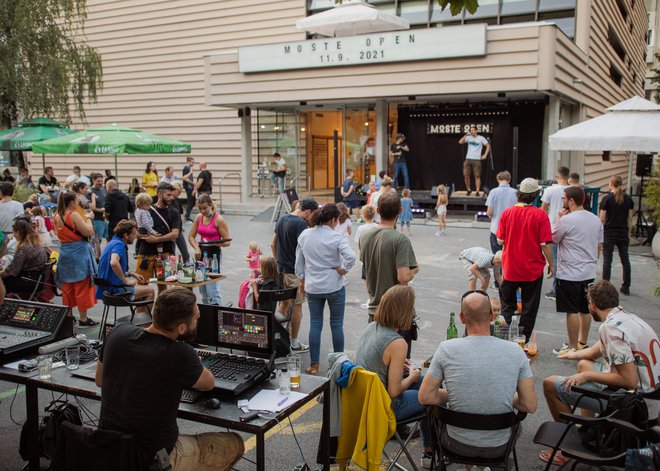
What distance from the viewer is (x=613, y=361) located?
427 cm

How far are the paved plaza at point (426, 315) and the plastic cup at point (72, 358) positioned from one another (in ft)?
3.19

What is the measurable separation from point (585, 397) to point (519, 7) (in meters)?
15.6

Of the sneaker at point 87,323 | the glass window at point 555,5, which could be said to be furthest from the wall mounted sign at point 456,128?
the sneaker at point 87,323

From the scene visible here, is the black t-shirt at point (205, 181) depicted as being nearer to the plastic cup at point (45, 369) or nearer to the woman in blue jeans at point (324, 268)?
the woman in blue jeans at point (324, 268)

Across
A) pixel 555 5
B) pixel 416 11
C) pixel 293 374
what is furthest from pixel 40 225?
pixel 555 5

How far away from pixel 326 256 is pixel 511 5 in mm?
14328

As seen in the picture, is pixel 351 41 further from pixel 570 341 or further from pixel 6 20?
pixel 570 341

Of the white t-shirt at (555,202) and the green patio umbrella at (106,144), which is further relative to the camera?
the green patio umbrella at (106,144)

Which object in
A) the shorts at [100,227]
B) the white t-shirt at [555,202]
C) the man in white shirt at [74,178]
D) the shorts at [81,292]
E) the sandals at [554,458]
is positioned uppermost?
the man in white shirt at [74,178]

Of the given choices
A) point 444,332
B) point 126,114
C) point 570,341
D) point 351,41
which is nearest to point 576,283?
point 570,341

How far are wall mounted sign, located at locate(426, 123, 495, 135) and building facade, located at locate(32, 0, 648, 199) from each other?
0.03 metres

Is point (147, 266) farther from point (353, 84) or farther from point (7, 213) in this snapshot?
point (353, 84)

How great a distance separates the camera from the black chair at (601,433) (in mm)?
3709

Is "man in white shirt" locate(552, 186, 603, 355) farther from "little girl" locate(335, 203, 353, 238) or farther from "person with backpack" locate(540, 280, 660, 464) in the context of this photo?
"little girl" locate(335, 203, 353, 238)
